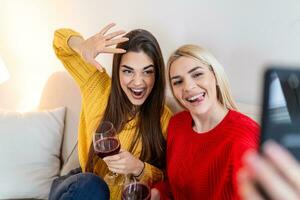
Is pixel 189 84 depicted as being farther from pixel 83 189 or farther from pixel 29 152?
pixel 29 152

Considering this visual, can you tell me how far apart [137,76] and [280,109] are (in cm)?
86

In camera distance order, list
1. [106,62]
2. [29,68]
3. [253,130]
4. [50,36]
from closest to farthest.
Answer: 1. [253,130]
2. [106,62]
3. [50,36]
4. [29,68]

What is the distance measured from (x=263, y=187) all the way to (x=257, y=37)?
857 millimetres

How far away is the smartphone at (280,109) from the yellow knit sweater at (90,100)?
93 cm

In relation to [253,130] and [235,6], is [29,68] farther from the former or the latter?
[253,130]

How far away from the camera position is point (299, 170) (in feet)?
1.69

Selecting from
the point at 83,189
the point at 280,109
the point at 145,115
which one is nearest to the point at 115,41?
the point at 145,115

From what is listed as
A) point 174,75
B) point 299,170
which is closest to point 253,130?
point 174,75

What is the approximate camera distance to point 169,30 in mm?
1547

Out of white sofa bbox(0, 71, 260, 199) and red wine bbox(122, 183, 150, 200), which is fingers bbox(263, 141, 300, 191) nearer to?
red wine bbox(122, 183, 150, 200)

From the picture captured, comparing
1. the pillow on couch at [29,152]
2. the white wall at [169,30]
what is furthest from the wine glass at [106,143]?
the pillow on couch at [29,152]

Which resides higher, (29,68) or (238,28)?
(238,28)

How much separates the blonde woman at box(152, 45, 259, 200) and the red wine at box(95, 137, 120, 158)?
204mm

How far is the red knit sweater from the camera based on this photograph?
3.46ft
